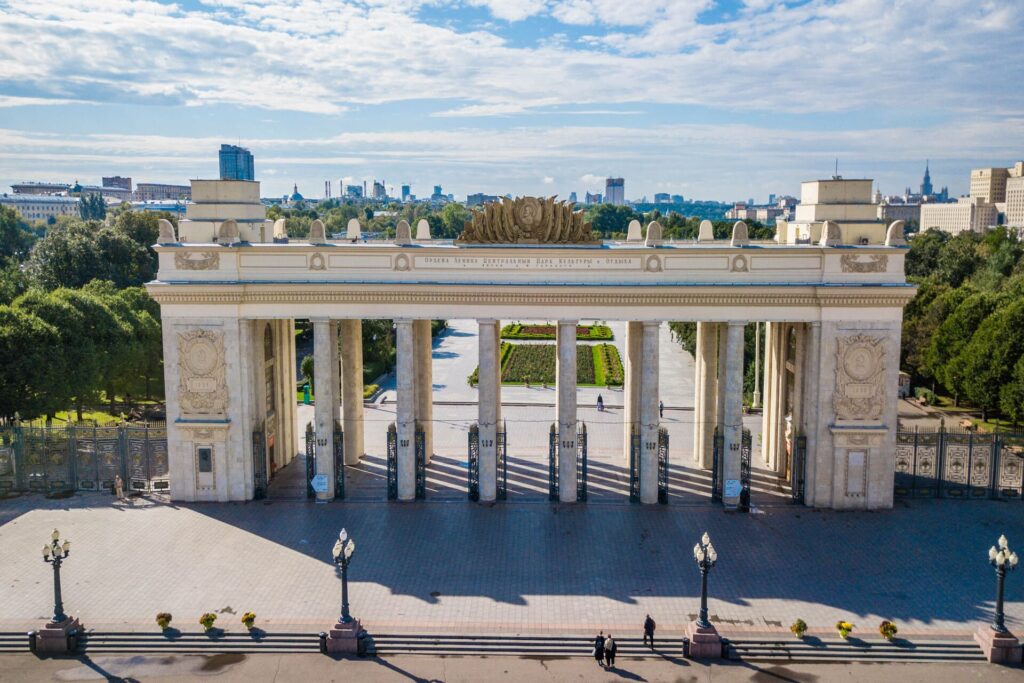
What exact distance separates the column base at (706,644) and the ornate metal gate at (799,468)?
13.2 meters

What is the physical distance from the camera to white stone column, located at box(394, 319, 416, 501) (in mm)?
35844

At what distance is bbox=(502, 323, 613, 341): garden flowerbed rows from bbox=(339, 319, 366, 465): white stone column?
42.5m

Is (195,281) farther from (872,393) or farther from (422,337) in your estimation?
(872,393)

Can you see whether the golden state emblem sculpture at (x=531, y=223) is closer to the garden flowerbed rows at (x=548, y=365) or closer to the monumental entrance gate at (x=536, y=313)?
the monumental entrance gate at (x=536, y=313)

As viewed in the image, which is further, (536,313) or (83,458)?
(83,458)

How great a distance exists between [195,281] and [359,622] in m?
17.0

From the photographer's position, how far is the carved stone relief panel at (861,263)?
1373 inches

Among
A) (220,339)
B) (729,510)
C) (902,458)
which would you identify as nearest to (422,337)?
(220,339)

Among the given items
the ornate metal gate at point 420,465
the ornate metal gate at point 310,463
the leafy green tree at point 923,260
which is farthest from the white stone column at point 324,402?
the leafy green tree at point 923,260

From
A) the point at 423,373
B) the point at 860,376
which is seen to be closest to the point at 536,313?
the point at 423,373

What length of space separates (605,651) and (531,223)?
716 inches

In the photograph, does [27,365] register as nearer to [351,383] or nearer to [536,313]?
[351,383]

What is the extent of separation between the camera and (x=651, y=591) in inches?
1112

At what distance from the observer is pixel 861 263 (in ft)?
115
